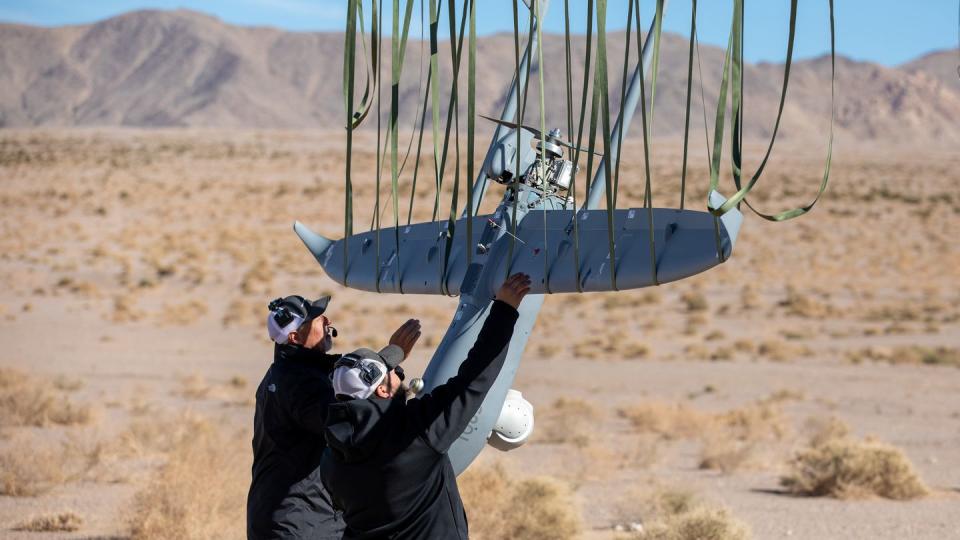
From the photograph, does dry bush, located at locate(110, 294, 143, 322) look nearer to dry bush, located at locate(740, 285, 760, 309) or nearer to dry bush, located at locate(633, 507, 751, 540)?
dry bush, located at locate(740, 285, 760, 309)

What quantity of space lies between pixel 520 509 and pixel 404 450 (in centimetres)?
589

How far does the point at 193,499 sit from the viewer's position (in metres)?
9.77

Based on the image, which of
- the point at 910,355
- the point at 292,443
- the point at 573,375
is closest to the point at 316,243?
the point at 292,443

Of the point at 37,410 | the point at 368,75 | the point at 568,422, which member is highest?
the point at 368,75

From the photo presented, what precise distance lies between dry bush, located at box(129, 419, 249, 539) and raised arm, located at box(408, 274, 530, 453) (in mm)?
5578

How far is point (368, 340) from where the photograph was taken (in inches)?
1024

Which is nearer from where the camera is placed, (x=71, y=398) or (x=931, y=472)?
(x=931, y=472)

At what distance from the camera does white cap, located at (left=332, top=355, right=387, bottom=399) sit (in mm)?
4406

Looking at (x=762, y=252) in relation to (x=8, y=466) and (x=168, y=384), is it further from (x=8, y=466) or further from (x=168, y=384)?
(x=8, y=466)

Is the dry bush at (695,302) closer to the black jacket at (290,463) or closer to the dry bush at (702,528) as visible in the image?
the dry bush at (702,528)

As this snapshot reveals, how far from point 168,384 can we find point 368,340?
6500 millimetres

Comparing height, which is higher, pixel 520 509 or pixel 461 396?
pixel 461 396

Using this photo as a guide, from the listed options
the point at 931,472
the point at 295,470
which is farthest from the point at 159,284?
the point at 295,470

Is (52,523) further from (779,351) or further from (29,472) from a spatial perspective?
(779,351)
